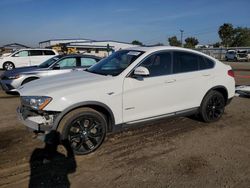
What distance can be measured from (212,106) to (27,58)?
1725 centimetres

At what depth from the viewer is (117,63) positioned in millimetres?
5172

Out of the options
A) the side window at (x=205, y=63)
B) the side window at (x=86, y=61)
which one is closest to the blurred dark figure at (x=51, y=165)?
the side window at (x=205, y=63)

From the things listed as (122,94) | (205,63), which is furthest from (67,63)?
→ (122,94)

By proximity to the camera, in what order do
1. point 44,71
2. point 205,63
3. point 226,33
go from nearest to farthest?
1. point 205,63
2. point 44,71
3. point 226,33

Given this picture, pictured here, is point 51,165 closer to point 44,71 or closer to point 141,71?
point 141,71

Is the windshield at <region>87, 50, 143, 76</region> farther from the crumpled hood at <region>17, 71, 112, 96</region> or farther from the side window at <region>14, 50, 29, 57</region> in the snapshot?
the side window at <region>14, 50, 29, 57</region>

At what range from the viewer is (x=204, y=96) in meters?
5.76

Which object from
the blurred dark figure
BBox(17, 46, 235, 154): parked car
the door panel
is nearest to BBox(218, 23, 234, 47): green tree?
BBox(17, 46, 235, 154): parked car

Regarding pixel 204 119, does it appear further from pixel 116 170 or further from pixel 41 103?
pixel 41 103

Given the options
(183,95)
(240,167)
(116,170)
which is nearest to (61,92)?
(116,170)

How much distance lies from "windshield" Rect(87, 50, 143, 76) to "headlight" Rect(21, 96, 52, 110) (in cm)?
128

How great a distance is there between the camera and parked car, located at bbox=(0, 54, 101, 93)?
9.04m

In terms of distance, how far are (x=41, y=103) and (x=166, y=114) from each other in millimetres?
2371

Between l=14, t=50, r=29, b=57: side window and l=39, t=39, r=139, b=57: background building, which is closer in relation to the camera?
l=14, t=50, r=29, b=57: side window
